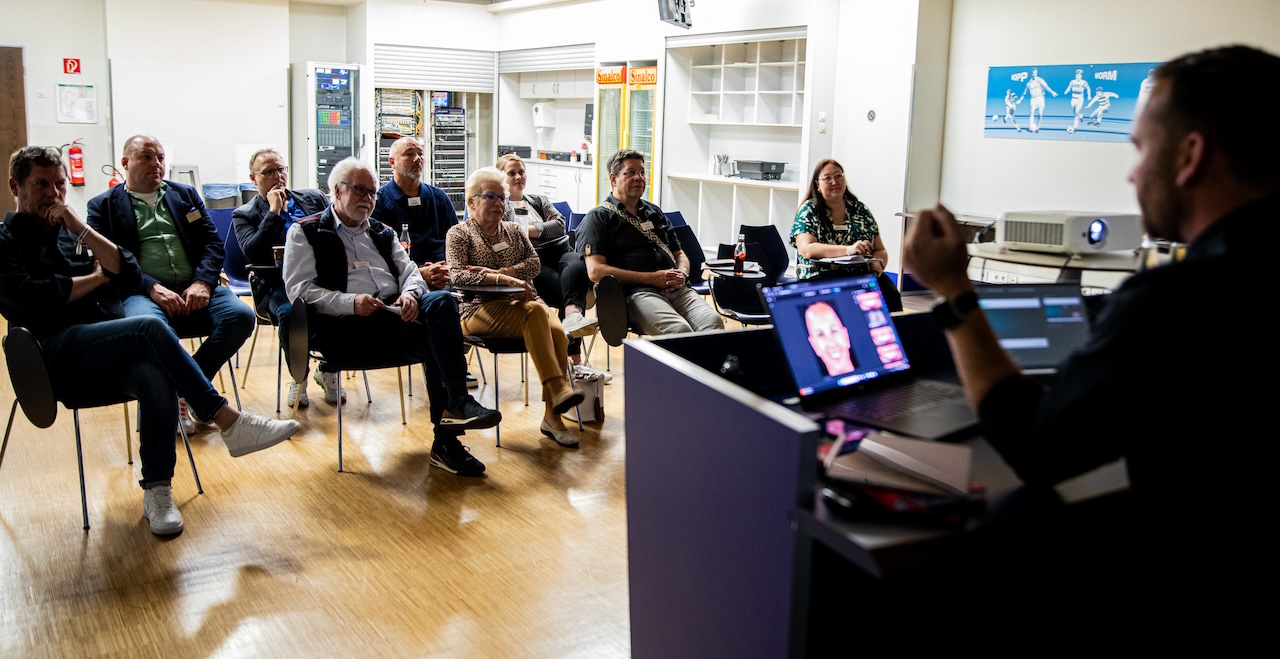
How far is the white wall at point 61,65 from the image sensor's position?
970 cm

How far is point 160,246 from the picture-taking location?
4352 mm

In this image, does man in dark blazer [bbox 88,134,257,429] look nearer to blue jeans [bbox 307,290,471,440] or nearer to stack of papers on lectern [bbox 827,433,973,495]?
blue jeans [bbox 307,290,471,440]

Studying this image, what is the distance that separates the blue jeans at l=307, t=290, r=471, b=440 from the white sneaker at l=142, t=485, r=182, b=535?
818mm

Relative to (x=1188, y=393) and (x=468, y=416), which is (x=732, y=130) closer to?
(x=468, y=416)

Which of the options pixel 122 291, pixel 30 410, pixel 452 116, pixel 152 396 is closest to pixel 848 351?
pixel 152 396

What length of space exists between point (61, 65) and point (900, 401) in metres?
10.4

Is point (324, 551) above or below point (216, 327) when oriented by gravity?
below

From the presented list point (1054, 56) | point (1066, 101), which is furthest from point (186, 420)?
point (1054, 56)

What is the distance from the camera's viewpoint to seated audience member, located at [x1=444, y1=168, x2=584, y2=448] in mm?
4449

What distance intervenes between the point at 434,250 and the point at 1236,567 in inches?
182

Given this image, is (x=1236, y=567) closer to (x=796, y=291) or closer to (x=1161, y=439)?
(x=1161, y=439)

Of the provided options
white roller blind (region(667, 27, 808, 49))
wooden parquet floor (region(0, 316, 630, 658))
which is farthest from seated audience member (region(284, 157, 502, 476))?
white roller blind (region(667, 27, 808, 49))

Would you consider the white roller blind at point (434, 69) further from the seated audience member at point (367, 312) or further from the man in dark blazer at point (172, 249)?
the seated audience member at point (367, 312)

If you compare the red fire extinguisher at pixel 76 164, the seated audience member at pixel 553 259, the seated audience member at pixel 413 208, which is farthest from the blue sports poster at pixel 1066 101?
the red fire extinguisher at pixel 76 164
